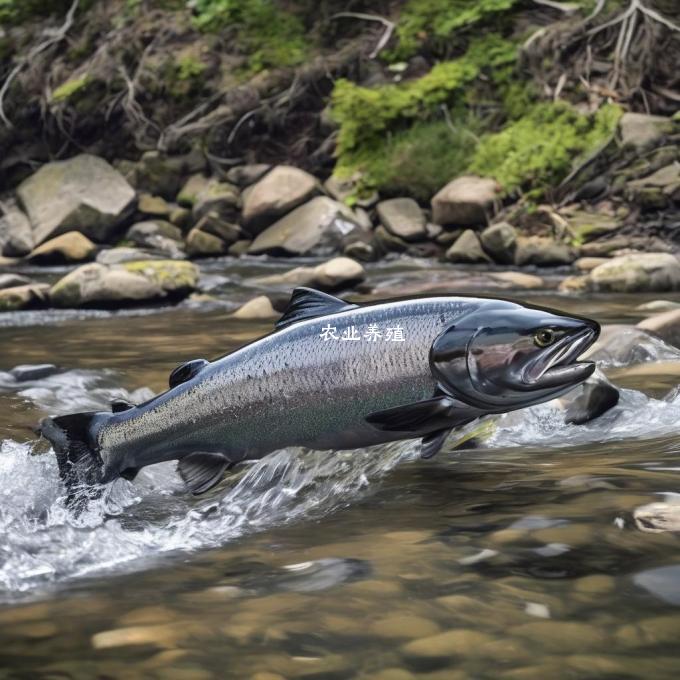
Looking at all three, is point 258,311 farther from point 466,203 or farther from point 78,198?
point 78,198

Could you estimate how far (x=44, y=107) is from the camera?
2023 centimetres

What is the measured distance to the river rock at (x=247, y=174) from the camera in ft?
59.6

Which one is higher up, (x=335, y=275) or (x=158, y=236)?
(x=335, y=275)

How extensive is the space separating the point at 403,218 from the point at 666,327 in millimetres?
9176

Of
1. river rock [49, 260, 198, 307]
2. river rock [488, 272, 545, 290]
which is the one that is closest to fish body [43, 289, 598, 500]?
river rock [49, 260, 198, 307]

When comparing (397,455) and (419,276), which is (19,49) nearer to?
(419,276)

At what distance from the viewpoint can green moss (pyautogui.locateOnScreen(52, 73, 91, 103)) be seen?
1995cm

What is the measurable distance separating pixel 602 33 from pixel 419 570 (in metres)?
15.5

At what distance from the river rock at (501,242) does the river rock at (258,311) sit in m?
4.35

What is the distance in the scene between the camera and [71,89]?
1995 centimetres

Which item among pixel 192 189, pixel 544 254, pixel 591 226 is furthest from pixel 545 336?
pixel 192 189

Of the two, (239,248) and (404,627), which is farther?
(239,248)

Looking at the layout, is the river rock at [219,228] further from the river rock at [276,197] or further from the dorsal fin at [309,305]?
the dorsal fin at [309,305]

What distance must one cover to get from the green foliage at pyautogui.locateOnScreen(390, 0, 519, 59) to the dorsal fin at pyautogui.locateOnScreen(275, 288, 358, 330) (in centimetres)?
1549
